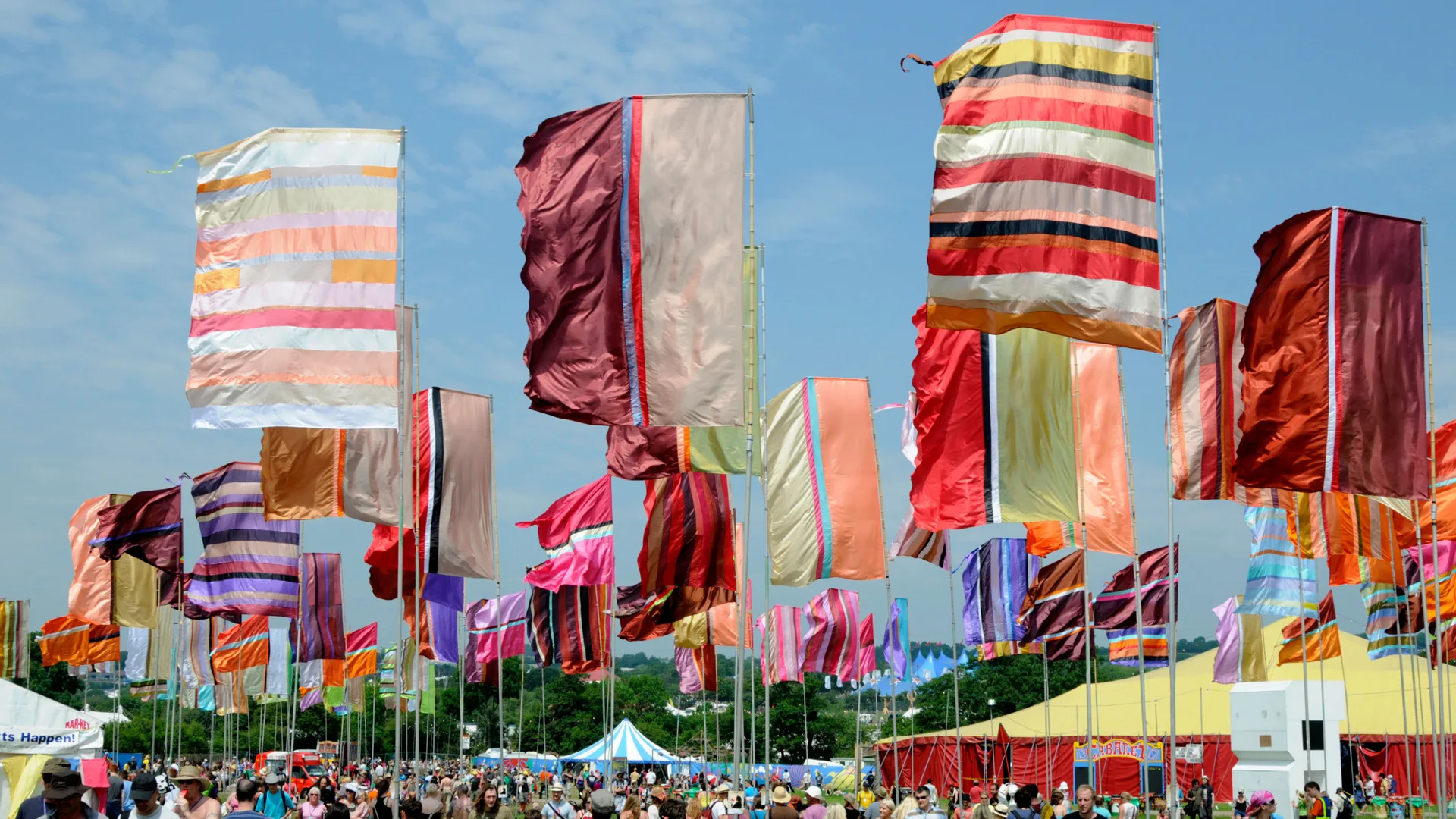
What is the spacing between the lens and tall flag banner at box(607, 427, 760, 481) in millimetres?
19312

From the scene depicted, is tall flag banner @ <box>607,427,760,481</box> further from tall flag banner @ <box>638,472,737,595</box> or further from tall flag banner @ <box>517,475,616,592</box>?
tall flag banner @ <box>517,475,616,592</box>

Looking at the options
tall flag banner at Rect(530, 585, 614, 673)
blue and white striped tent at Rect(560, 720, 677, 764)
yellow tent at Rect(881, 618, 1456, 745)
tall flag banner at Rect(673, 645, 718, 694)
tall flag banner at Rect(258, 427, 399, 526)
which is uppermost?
tall flag banner at Rect(258, 427, 399, 526)

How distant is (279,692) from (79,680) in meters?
69.9

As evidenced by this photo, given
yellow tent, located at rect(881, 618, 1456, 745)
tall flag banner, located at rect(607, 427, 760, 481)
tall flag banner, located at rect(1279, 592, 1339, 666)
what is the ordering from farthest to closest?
yellow tent, located at rect(881, 618, 1456, 745) → tall flag banner, located at rect(1279, 592, 1339, 666) → tall flag banner, located at rect(607, 427, 760, 481)

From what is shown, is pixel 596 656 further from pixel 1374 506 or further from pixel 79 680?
pixel 79 680

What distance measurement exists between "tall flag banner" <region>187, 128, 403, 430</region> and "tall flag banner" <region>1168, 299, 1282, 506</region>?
10.8m

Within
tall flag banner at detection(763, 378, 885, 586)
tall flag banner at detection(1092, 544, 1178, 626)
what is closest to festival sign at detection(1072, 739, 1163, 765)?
tall flag banner at detection(1092, 544, 1178, 626)

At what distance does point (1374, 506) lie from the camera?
75.7 ft

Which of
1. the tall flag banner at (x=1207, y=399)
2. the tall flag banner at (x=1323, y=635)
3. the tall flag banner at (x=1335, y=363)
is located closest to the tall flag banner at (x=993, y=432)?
the tall flag banner at (x=1207, y=399)

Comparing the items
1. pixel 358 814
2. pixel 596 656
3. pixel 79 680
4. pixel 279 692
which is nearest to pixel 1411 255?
pixel 358 814

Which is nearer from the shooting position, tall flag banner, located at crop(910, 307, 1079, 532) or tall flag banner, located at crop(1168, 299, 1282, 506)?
tall flag banner, located at crop(910, 307, 1079, 532)

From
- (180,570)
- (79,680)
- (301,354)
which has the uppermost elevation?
(301,354)

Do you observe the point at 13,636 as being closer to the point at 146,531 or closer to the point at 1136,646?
the point at 146,531

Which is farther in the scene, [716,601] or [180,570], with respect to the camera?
[180,570]
